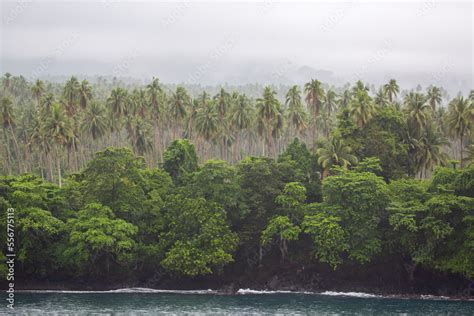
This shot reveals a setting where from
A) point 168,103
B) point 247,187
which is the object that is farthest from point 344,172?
point 168,103

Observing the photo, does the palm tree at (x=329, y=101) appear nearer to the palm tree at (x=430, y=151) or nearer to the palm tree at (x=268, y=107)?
the palm tree at (x=268, y=107)

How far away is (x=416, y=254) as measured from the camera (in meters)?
75.9

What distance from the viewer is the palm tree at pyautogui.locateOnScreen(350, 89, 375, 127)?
94887mm

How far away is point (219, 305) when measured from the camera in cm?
7225

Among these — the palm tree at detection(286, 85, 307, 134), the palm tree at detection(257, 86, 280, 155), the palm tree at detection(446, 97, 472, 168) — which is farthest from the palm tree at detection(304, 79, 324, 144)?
the palm tree at detection(446, 97, 472, 168)

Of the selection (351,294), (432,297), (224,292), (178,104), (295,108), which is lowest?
(224,292)

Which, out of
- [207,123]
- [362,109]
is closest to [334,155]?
[362,109]

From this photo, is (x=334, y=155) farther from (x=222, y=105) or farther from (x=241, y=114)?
(x=222, y=105)

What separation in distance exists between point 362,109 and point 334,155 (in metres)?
10.4

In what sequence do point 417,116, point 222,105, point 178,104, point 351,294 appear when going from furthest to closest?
1. point 178,104
2. point 222,105
3. point 417,116
4. point 351,294

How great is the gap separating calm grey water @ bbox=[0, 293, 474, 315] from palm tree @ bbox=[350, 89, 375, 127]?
30.4m

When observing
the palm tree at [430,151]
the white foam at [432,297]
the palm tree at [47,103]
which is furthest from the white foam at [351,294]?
the palm tree at [47,103]

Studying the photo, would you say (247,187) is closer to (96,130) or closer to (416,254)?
(416,254)

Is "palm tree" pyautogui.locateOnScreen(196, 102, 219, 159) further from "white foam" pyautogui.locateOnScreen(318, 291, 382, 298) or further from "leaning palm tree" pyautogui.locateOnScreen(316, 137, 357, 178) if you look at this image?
"white foam" pyautogui.locateOnScreen(318, 291, 382, 298)
